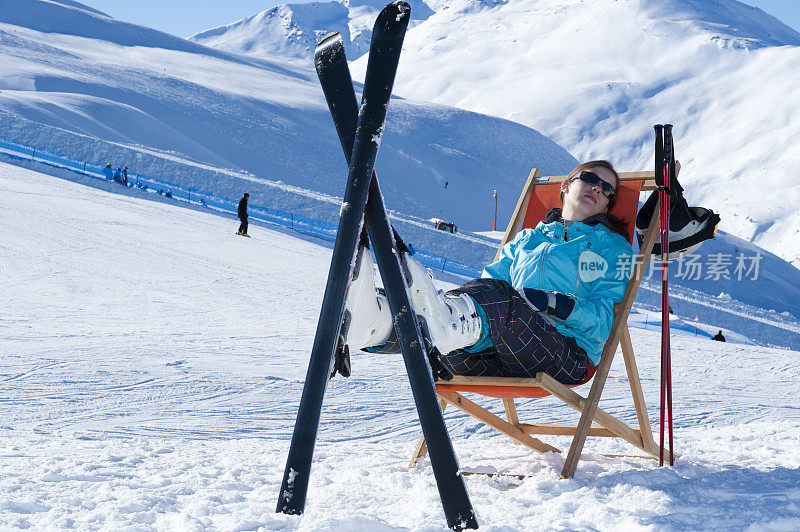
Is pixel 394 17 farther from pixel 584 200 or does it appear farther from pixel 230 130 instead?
pixel 230 130

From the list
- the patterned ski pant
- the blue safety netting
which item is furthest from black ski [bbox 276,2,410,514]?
the blue safety netting

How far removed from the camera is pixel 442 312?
8.14ft

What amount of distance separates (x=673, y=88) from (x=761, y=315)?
88.8 meters

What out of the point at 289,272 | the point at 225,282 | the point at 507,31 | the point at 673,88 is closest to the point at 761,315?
the point at 289,272

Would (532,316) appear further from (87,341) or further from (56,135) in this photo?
(56,135)

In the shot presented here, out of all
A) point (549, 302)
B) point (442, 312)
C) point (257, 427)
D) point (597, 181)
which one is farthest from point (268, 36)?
point (442, 312)

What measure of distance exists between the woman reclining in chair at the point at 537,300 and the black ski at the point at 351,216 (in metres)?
0.10

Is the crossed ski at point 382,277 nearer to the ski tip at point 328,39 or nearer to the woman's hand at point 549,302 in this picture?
the ski tip at point 328,39

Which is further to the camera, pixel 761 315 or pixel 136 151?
pixel 136 151

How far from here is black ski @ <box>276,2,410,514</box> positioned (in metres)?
A: 2.19

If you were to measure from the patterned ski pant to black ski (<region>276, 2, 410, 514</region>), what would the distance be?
15.0 inches

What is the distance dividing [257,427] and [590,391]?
1.93 m

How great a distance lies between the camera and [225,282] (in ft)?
31.3

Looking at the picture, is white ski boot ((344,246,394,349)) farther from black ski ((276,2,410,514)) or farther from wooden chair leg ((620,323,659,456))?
wooden chair leg ((620,323,659,456))
